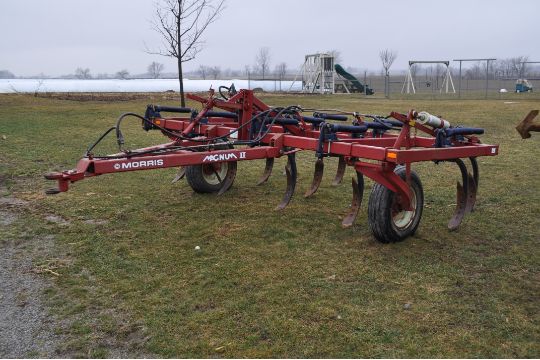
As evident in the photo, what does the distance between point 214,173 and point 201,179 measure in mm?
315

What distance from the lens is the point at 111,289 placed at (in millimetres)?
4312

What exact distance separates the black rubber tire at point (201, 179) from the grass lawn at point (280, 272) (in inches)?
6.2

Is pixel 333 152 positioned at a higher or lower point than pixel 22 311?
higher

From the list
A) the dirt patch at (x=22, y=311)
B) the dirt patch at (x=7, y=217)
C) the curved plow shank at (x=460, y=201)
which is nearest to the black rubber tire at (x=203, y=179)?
the dirt patch at (x=7, y=217)

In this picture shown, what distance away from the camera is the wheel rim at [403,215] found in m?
5.43

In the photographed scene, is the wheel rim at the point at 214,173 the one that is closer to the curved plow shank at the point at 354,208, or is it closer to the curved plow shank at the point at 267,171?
the curved plow shank at the point at 267,171

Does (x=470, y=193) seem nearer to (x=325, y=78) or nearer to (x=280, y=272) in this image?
(x=280, y=272)

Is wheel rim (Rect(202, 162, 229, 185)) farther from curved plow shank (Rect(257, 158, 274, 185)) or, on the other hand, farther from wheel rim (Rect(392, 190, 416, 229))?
wheel rim (Rect(392, 190, 416, 229))

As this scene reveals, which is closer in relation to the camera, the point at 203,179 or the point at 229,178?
the point at 203,179

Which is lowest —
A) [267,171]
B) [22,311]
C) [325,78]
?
[22,311]

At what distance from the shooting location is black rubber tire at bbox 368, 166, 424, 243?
5.14m

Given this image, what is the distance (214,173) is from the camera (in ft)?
24.9

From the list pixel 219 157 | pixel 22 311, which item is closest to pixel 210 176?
pixel 219 157

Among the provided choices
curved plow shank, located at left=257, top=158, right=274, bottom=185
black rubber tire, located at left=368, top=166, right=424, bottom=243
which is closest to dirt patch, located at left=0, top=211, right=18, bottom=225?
curved plow shank, located at left=257, top=158, right=274, bottom=185
